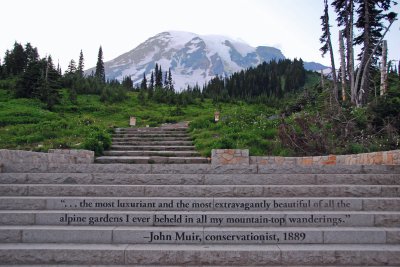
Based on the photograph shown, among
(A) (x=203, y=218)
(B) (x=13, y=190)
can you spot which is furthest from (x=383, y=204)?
(B) (x=13, y=190)

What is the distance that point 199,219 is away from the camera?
16.2 feet

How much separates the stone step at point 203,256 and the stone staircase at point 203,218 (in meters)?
0.01

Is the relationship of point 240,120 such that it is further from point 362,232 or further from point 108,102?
point 108,102

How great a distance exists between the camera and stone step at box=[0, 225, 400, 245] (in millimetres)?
4539

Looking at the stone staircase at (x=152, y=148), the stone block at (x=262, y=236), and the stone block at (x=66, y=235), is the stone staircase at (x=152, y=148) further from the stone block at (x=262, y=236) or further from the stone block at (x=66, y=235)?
the stone block at (x=262, y=236)

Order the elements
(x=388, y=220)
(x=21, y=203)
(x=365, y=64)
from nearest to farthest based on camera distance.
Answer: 1. (x=388, y=220)
2. (x=21, y=203)
3. (x=365, y=64)

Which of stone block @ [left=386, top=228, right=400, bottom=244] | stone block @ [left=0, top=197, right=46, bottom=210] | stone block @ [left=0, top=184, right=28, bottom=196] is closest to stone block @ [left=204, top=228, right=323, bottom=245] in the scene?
stone block @ [left=386, top=228, right=400, bottom=244]

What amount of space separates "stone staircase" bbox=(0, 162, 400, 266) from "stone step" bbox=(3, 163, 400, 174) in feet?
0.14

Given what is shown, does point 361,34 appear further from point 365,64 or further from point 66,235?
point 66,235

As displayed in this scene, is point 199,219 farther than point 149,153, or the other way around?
point 149,153

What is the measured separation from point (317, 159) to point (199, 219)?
4.60m

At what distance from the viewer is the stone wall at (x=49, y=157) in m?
7.13

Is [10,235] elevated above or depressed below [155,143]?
below

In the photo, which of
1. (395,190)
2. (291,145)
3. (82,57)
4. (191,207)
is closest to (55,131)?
(291,145)
